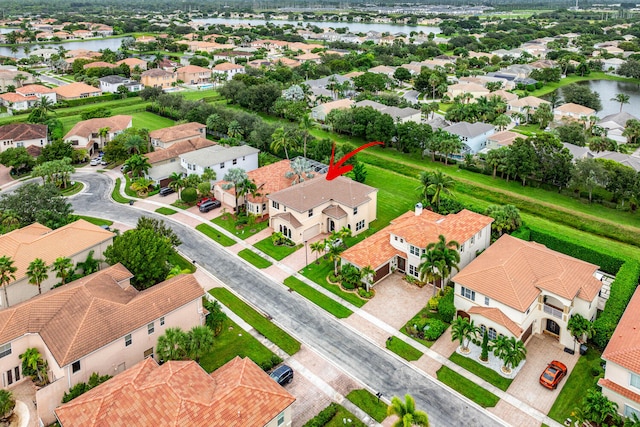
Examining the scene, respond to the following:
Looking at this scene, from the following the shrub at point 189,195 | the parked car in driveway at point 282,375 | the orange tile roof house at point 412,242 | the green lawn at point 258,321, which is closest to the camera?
the parked car in driveway at point 282,375

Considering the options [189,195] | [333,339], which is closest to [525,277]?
[333,339]

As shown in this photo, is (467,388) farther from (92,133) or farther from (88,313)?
(92,133)

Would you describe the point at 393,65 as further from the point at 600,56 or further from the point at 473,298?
the point at 473,298

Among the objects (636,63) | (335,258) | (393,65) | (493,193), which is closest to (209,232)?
(335,258)

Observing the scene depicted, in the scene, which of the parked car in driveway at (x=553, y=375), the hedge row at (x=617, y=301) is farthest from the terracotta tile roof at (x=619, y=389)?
the hedge row at (x=617, y=301)

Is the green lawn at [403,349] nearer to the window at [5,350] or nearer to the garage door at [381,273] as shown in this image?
the garage door at [381,273]

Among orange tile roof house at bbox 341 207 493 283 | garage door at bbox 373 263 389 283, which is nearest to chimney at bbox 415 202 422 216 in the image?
orange tile roof house at bbox 341 207 493 283

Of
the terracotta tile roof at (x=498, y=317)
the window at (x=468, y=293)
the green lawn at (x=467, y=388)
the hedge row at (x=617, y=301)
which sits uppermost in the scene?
the window at (x=468, y=293)
